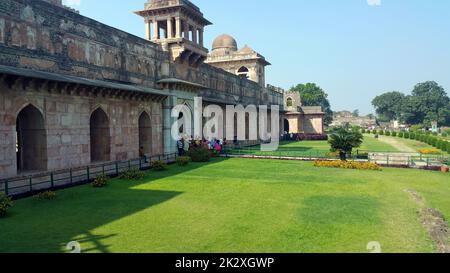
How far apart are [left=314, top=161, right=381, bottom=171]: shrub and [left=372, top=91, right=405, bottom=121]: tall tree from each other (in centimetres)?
11497

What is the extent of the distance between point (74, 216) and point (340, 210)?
684 cm

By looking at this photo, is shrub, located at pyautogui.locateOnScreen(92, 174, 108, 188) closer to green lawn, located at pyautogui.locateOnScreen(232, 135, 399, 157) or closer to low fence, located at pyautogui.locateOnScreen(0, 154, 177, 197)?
low fence, located at pyautogui.locateOnScreen(0, 154, 177, 197)

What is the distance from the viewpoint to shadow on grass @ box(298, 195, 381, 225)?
28.5ft

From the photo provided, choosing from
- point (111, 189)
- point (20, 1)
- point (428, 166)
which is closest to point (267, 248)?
point (111, 189)

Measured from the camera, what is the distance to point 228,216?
8.98 metres

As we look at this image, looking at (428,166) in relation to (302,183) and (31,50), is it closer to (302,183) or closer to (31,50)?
(302,183)

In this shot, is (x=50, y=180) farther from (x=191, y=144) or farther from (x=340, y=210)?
(x=191, y=144)

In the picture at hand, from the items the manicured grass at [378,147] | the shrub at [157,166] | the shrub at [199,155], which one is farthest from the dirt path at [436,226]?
the manicured grass at [378,147]

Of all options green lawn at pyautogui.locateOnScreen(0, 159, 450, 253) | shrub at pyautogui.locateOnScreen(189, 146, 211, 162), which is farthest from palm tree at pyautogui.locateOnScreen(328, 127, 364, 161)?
shrub at pyautogui.locateOnScreen(189, 146, 211, 162)

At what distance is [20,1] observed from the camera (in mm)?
12859

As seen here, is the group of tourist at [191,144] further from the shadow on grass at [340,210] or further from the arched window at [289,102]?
the arched window at [289,102]

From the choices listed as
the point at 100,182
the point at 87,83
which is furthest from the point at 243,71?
the point at 100,182

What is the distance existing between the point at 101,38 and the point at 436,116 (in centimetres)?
9653

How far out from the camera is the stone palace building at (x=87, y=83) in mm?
12430
